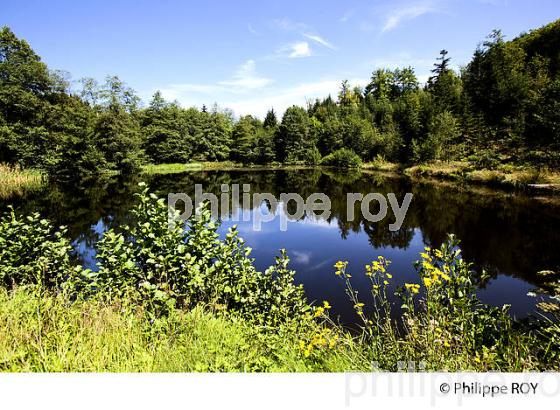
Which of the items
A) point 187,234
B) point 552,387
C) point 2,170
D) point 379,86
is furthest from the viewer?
point 379,86

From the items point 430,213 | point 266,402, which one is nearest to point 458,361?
point 266,402

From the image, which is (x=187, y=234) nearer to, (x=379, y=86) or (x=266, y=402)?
(x=266, y=402)

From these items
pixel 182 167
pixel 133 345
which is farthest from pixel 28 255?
pixel 182 167

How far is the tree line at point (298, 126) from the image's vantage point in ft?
99.3

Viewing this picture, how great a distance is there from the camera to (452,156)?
38906mm

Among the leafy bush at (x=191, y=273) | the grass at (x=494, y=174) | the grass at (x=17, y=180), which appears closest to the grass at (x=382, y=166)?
the grass at (x=494, y=174)

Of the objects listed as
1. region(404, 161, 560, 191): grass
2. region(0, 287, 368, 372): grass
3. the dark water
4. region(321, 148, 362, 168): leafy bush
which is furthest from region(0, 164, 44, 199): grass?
region(321, 148, 362, 168): leafy bush

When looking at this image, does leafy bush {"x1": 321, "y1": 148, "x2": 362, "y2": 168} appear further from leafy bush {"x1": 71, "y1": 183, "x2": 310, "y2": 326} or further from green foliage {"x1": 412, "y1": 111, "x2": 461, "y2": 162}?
leafy bush {"x1": 71, "y1": 183, "x2": 310, "y2": 326}

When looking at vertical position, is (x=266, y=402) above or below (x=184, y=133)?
below

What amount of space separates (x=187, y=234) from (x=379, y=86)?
3445 inches

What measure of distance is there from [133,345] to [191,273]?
140 cm

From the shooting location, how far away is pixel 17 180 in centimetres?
2581

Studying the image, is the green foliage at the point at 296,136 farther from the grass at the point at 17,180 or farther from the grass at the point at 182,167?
the grass at the point at 17,180

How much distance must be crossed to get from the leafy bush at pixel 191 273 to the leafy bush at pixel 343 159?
49.5 meters
